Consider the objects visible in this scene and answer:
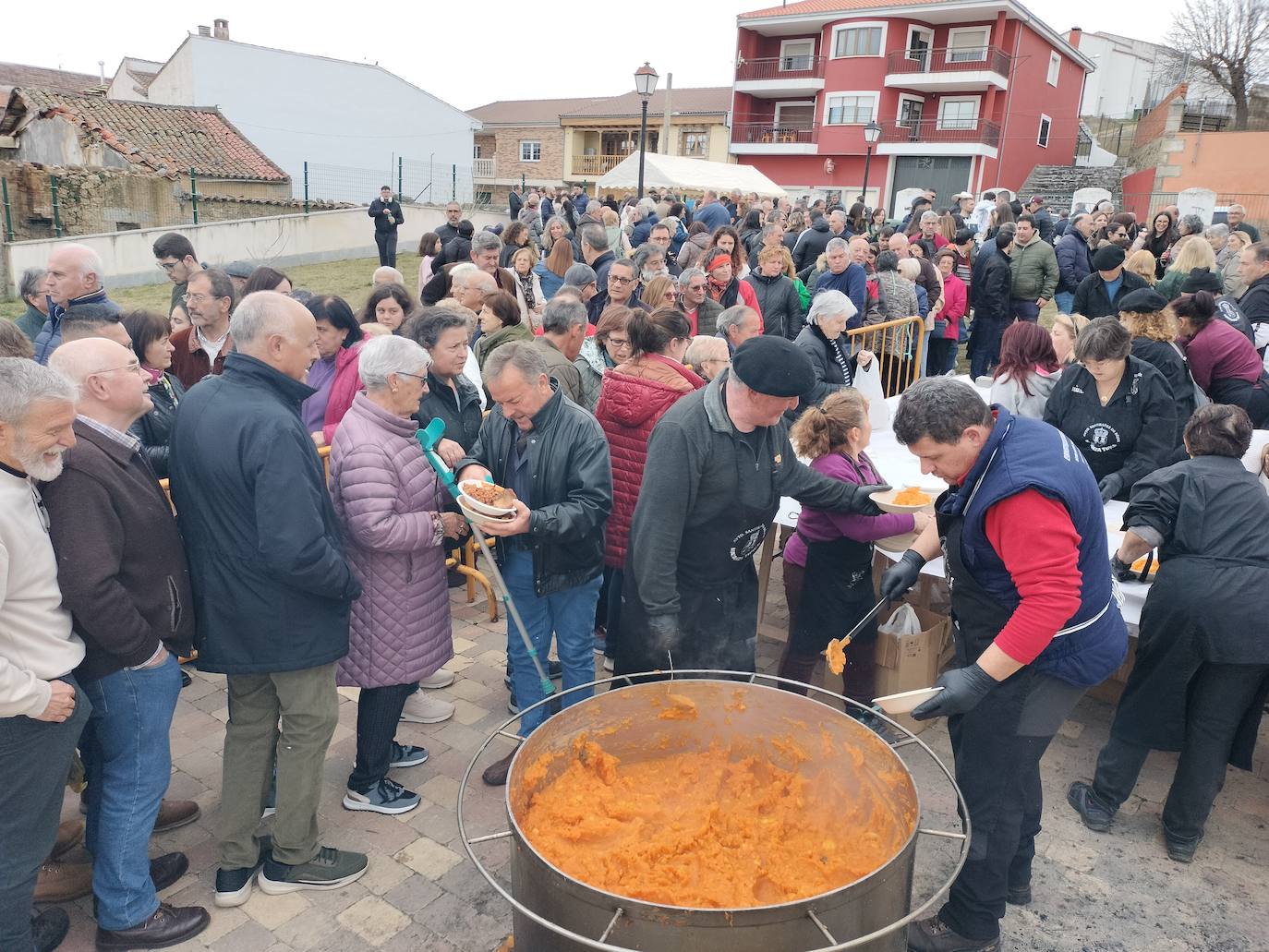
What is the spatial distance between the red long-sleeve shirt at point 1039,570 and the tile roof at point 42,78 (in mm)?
53553

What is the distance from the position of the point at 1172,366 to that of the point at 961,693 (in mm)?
3498

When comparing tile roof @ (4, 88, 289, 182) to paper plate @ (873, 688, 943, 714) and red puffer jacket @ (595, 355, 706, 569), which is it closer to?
red puffer jacket @ (595, 355, 706, 569)

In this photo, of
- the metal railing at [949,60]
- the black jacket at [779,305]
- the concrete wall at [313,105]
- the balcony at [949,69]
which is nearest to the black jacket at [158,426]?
the black jacket at [779,305]

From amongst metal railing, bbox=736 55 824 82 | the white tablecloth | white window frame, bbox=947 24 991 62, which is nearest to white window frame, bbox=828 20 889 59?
metal railing, bbox=736 55 824 82

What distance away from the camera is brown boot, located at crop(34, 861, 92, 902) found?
319 cm

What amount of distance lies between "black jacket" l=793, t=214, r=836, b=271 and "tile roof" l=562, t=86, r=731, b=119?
38258 mm

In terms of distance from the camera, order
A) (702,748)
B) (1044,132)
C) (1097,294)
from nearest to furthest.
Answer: (702,748), (1097,294), (1044,132)

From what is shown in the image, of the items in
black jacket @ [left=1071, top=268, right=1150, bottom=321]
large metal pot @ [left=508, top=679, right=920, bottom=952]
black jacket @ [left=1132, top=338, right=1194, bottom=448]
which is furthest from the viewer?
black jacket @ [left=1071, top=268, right=1150, bottom=321]

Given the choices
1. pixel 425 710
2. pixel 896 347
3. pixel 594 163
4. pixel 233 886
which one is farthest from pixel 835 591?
pixel 594 163

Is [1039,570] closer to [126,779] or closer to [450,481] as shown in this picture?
[450,481]

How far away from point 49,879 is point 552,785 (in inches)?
77.5

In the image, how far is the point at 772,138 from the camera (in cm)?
4250

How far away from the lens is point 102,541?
2648 mm

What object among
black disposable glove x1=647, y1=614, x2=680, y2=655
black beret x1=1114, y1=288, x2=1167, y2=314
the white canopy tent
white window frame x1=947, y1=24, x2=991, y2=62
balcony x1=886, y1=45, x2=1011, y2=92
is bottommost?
black disposable glove x1=647, y1=614, x2=680, y2=655
